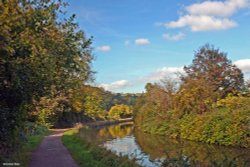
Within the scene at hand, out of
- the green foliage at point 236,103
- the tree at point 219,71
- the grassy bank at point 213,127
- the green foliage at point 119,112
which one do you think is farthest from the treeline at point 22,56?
the green foliage at point 119,112

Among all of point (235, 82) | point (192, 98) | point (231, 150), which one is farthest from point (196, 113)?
point (235, 82)

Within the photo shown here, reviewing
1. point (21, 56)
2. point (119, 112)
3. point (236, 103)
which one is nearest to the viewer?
point (21, 56)

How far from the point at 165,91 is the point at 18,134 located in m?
35.0

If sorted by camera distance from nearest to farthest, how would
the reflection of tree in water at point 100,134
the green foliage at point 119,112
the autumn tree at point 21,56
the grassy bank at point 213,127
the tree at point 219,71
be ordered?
1. the autumn tree at point 21,56
2. the grassy bank at point 213,127
3. the reflection of tree in water at point 100,134
4. the tree at point 219,71
5. the green foliage at point 119,112

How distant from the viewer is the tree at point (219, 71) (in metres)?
55.1

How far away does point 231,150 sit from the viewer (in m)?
28.1

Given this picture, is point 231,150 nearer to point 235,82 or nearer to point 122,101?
point 235,82

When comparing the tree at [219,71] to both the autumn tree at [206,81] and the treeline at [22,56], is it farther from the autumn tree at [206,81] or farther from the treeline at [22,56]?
the treeline at [22,56]

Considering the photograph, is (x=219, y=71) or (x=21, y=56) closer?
(x=21, y=56)

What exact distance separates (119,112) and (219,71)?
187 feet

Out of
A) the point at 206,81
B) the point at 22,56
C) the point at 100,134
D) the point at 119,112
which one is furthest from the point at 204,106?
the point at 119,112

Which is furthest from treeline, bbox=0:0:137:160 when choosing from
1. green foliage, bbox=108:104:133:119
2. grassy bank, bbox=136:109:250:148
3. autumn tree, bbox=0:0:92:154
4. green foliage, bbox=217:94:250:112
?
green foliage, bbox=108:104:133:119

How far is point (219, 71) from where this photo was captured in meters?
55.9

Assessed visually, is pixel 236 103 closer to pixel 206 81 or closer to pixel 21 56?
pixel 206 81
